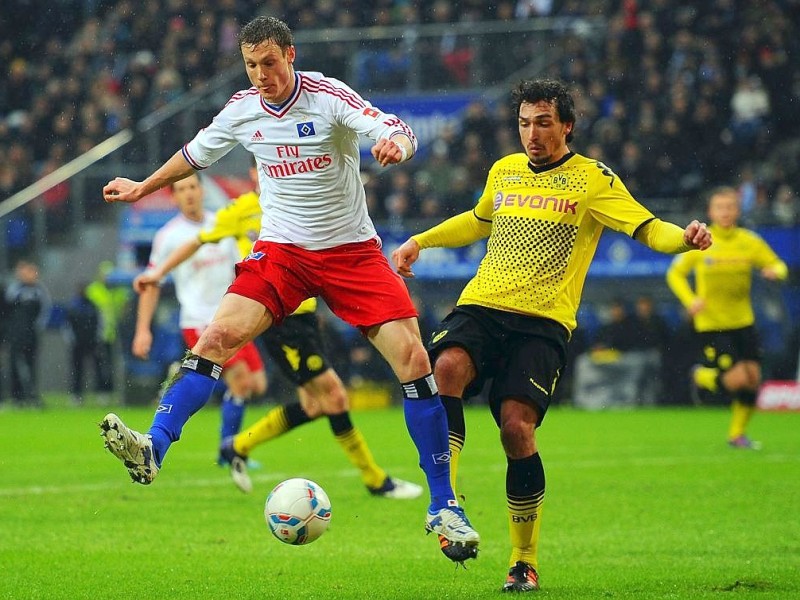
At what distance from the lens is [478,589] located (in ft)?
19.6

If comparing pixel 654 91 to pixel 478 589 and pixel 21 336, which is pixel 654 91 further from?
pixel 478 589

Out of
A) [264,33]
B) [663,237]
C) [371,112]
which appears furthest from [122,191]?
[663,237]

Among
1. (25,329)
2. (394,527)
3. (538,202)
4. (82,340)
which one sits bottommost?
(82,340)

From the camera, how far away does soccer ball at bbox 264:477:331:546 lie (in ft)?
20.0

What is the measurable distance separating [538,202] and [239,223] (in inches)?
155

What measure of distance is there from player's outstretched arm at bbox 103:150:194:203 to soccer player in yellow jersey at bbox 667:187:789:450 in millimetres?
7497

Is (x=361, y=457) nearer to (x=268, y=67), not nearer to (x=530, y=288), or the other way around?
(x=530, y=288)

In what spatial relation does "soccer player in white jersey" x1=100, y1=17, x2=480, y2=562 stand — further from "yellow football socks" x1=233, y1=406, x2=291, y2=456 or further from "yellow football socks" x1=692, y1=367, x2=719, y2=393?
"yellow football socks" x1=692, y1=367, x2=719, y2=393

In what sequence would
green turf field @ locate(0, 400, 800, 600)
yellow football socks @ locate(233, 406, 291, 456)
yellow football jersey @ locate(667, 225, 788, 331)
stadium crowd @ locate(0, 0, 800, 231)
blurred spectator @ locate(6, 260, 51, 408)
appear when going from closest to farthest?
green turf field @ locate(0, 400, 800, 600) → yellow football socks @ locate(233, 406, 291, 456) → yellow football jersey @ locate(667, 225, 788, 331) → stadium crowd @ locate(0, 0, 800, 231) → blurred spectator @ locate(6, 260, 51, 408)

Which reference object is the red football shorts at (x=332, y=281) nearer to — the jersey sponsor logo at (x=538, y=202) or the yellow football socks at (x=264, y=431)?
the jersey sponsor logo at (x=538, y=202)

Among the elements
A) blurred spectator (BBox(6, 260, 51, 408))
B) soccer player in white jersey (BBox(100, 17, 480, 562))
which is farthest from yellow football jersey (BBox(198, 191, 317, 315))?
blurred spectator (BBox(6, 260, 51, 408))

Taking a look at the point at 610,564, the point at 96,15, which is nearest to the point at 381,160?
the point at 610,564

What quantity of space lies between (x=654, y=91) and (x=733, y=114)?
4.33 ft

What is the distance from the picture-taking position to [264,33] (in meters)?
6.21
